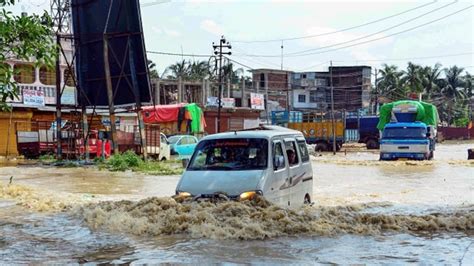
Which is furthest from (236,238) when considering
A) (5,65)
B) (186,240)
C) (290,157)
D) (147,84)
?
(147,84)

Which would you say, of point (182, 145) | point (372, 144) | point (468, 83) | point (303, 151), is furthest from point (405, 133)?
point (468, 83)

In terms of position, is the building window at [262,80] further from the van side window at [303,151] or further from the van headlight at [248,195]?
the van headlight at [248,195]

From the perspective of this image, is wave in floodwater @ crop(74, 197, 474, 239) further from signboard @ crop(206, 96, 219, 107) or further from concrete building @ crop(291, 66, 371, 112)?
concrete building @ crop(291, 66, 371, 112)

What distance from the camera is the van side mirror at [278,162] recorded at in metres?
10.4

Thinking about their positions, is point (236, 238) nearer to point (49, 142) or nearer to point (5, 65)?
point (5, 65)

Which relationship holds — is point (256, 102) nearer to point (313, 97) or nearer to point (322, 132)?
point (322, 132)

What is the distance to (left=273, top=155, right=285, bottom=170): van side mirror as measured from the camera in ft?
34.0

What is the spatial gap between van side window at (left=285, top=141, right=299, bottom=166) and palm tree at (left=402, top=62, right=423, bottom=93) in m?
75.4

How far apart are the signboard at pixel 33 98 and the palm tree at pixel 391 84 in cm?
5700

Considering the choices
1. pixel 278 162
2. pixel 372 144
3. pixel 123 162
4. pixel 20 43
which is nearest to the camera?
pixel 20 43

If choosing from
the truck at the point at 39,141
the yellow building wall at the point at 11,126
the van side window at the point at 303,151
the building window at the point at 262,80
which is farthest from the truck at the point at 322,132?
the van side window at the point at 303,151

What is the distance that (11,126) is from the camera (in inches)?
1447

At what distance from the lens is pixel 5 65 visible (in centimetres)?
711

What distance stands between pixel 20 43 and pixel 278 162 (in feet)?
16.2
